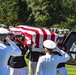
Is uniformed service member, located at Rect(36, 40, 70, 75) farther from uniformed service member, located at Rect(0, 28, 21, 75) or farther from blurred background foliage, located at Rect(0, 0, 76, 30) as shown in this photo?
blurred background foliage, located at Rect(0, 0, 76, 30)

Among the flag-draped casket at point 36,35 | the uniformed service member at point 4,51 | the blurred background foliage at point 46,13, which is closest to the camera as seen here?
the uniformed service member at point 4,51

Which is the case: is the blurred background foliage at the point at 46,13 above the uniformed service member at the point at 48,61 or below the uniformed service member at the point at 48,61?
below

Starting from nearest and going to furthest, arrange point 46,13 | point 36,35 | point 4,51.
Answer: point 4,51
point 36,35
point 46,13

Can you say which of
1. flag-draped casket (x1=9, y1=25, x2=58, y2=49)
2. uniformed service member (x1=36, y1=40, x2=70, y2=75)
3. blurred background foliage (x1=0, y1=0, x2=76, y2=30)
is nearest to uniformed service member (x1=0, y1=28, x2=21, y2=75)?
uniformed service member (x1=36, y1=40, x2=70, y2=75)

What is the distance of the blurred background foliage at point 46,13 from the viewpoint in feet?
169

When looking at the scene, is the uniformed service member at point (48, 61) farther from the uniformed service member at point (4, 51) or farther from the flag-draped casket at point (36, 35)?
the flag-draped casket at point (36, 35)

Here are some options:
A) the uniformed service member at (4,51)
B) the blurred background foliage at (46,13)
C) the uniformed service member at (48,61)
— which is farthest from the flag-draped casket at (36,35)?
the blurred background foliage at (46,13)

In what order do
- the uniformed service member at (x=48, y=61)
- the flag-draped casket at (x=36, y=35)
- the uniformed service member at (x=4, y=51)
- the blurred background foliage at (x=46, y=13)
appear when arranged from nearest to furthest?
the uniformed service member at (x=4, y=51) < the uniformed service member at (x=48, y=61) < the flag-draped casket at (x=36, y=35) < the blurred background foliage at (x=46, y=13)

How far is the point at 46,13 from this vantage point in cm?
5122

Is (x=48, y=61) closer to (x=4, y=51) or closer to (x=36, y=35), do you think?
(x=4, y=51)

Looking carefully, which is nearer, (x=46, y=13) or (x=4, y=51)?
(x=4, y=51)

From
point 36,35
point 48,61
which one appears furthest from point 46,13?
point 48,61

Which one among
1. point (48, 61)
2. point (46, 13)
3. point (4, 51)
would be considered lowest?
point (46, 13)

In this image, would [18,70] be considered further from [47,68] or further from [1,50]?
[1,50]
